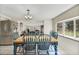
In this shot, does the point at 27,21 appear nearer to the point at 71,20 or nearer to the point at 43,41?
the point at 43,41

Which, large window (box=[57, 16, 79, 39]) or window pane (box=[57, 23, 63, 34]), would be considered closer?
large window (box=[57, 16, 79, 39])

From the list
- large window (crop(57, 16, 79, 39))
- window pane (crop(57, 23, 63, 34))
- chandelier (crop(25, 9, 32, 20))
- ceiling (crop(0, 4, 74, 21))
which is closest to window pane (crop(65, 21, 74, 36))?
large window (crop(57, 16, 79, 39))

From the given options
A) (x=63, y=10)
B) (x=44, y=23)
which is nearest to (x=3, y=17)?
(x=44, y=23)

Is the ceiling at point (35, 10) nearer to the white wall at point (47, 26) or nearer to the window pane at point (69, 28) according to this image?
the white wall at point (47, 26)

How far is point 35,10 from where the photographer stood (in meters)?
2.64

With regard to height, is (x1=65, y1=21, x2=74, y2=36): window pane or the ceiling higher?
the ceiling

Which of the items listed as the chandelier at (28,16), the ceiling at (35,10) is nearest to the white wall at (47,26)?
the ceiling at (35,10)

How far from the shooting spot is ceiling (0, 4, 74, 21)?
259 centimetres

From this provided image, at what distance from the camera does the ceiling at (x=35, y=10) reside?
2589 mm

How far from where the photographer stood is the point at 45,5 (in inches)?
103

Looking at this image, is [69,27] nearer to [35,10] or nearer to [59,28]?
[59,28]

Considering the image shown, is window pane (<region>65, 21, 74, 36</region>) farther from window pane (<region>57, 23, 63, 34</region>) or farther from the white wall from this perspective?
the white wall
